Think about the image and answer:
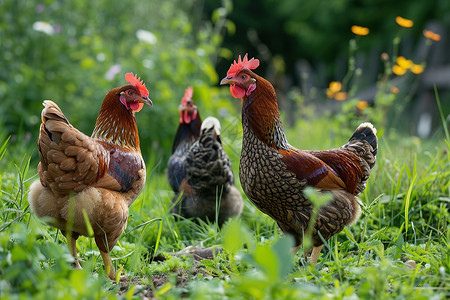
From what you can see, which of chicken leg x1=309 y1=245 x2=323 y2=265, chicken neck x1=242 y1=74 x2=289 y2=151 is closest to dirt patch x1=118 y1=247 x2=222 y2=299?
chicken leg x1=309 y1=245 x2=323 y2=265

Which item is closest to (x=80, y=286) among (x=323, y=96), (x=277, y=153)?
(x=277, y=153)

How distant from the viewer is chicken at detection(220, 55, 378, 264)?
290cm

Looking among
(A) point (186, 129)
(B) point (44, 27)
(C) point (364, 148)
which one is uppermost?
(B) point (44, 27)

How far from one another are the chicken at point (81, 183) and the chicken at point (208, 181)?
1078 millimetres

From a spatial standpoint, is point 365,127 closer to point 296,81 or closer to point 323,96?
point 323,96

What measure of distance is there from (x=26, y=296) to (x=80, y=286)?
254 millimetres

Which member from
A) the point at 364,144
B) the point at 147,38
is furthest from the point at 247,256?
the point at 147,38

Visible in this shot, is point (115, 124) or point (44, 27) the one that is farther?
point (44, 27)

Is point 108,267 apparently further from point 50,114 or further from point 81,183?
point 50,114

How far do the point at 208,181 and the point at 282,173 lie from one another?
1340 millimetres

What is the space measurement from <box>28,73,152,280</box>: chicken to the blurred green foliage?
3.33 meters

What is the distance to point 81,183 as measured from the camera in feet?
8.80

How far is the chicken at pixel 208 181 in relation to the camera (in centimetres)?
410

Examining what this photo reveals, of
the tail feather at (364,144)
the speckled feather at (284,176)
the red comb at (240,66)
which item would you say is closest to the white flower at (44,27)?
the red comb at (240,66)
